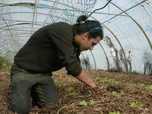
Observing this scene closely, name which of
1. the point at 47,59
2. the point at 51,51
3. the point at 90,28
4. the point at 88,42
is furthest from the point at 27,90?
the point at 90,28

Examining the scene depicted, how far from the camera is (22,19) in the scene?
14203 millimetres

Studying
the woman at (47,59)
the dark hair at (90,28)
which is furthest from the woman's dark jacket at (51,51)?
the dark hair at (90,28)

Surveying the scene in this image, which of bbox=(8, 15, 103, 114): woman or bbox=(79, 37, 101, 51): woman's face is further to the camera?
bbox=(79, 37, 101, 51): woman's face

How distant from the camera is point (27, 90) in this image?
9.52ft

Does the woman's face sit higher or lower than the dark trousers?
higher

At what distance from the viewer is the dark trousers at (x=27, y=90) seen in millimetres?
2734

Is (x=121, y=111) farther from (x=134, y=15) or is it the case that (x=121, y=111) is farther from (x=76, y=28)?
(x=134, y=15)

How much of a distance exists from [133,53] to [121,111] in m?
8.28

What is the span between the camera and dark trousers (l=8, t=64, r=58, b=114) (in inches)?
108

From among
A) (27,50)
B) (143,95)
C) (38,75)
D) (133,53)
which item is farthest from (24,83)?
(133,53)

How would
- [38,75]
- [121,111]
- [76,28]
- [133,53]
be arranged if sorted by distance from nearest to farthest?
[121,111]
[76,28]
[38,75]
[133,53]

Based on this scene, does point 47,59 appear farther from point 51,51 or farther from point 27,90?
point 27,90

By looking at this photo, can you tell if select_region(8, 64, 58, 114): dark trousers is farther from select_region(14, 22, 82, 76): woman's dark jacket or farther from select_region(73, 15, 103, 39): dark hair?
select_region(73, 15, 103, 39): dark hair

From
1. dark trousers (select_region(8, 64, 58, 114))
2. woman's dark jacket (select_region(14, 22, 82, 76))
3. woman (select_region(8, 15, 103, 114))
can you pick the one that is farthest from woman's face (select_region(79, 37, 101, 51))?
dark trousers (select_region(8, 64, 58, 114))
